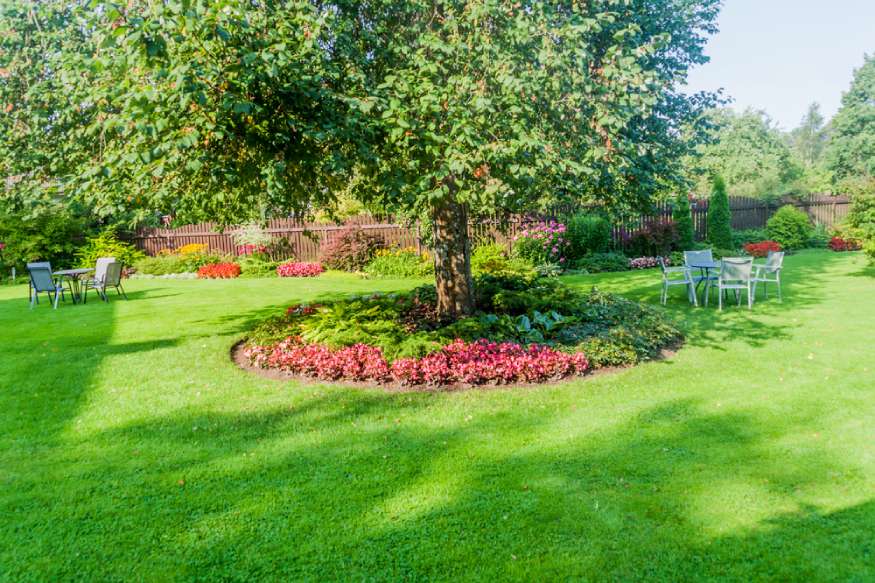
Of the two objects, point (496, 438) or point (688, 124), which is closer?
point (496, 438)

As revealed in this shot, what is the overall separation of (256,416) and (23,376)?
3.39m

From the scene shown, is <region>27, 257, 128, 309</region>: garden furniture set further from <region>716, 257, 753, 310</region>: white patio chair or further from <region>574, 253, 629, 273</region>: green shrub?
<region>716, 257, 753, 310</region>: white patio chair

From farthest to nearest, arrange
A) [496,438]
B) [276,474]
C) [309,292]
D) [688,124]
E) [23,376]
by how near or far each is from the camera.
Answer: [309,292]
[688,124]
[23,376]
[496,438]
[276,474]

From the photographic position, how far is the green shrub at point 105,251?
18344mm

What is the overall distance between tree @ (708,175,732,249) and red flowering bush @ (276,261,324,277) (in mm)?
12494

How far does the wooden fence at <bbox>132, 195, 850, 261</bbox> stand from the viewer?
16.0m

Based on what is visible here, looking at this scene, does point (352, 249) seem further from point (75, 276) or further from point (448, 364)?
point (448, 364)

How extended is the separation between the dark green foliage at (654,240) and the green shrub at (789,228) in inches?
200

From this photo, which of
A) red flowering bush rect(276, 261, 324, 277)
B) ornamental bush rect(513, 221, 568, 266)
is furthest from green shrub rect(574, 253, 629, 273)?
red flowering bush rect(276, 261, 324, 277)

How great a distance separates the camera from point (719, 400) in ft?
17.0

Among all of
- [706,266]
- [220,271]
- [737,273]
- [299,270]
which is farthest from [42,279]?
[737,273]

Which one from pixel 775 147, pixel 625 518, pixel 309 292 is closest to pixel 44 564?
pixel 625 518

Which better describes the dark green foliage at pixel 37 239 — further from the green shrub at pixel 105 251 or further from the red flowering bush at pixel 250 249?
the red flowering bush at pixel 250 249

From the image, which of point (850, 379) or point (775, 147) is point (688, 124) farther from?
point (775, 147)
